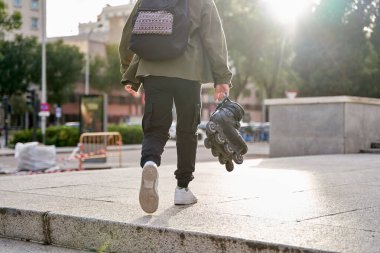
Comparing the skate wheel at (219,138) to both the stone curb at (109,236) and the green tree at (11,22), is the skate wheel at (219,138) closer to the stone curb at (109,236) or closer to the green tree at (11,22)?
the stone curb at (109,236)

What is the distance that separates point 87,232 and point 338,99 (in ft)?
36.8

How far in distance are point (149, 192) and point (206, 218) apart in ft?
1.33

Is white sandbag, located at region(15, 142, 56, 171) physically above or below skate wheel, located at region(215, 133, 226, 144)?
below

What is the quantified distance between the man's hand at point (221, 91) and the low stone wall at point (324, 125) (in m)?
10.2

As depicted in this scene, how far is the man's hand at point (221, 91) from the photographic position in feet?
14.1

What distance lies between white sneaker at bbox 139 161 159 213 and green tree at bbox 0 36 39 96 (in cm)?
5493

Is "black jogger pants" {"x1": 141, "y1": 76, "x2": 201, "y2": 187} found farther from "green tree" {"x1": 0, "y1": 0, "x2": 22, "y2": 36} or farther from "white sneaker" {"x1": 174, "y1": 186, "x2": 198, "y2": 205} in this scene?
"green tree" {"x1": 0, "y1": 0, "x2": 22, "y2": 36}

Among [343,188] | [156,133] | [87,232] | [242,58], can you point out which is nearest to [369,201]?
[343,188]

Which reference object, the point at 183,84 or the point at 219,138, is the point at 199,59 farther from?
the point at 219,138

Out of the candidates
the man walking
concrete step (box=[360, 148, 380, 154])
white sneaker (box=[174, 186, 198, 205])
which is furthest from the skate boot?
concrete step (box=[360, 148, 380, 154])

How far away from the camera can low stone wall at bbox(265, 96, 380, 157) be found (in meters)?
14.2

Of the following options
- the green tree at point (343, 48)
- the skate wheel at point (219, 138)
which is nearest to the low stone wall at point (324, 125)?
the skate wheel at point (219, 138)

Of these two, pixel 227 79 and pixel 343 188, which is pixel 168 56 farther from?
pixel 343 188

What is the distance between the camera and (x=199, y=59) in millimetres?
4305
